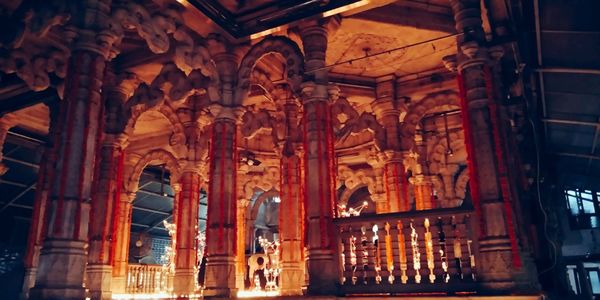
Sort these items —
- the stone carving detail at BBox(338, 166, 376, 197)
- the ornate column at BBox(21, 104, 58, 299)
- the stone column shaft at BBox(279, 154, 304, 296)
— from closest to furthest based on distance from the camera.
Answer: the ornate column at BBox(21, 104, 58, 299) < the stone column shaft at BBox(279, 154, 304, 296) < the stone carving detail at BBox(338, 166, 376, 197)

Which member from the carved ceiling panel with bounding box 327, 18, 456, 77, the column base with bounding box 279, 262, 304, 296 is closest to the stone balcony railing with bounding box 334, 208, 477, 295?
the column base with bounding box 279, 262, 304, 296

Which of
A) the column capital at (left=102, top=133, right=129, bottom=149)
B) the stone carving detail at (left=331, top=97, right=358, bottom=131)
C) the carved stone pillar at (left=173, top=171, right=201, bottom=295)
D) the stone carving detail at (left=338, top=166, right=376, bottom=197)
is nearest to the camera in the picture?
the column capital at (left=102, top=133, right=129, bottom=149)

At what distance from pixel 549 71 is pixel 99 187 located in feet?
34.7

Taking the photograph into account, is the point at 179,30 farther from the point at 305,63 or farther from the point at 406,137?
the point at 406,137

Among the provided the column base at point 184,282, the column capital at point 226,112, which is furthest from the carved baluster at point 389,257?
the column base at point 184,282

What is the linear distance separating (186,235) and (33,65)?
578 centimetres

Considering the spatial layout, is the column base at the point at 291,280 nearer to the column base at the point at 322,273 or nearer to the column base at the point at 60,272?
the column base at the point at 322,273

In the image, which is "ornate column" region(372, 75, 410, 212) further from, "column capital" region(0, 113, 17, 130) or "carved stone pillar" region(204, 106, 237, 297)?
"column capital" region(0, 113, 17, 130)

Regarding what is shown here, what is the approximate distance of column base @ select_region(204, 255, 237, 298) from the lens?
28.4ft

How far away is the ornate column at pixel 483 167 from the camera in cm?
635

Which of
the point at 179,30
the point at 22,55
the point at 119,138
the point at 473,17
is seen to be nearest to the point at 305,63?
the point at 179,30

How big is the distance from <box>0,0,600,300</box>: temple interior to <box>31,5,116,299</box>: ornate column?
26 millimetres

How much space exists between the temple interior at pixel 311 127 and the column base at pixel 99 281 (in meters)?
0.04

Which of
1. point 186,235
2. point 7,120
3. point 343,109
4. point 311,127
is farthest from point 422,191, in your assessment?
point 7,120
